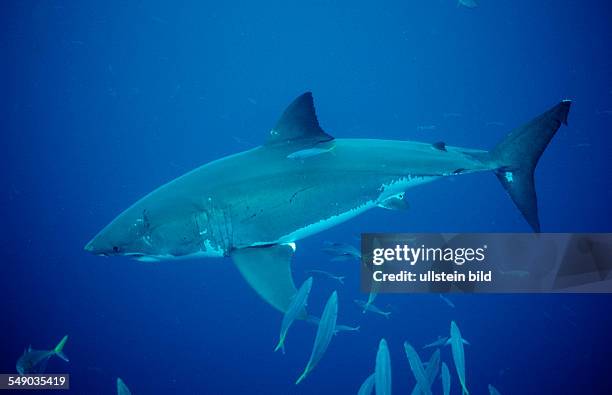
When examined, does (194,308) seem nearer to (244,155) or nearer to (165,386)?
(165,386)

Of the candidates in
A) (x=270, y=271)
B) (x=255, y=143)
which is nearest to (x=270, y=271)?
(x=270, y=271)

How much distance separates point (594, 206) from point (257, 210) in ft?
60.1

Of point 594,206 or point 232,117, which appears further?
point 232,117

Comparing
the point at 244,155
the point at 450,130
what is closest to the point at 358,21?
Answer: the point at 450,130

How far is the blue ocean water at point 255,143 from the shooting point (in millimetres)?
11828

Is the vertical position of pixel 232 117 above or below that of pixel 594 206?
above

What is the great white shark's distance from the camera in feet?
10.5

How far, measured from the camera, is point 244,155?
11.8ft

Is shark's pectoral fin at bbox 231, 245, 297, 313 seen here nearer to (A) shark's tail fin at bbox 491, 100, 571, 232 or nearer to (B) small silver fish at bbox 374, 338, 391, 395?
(B) small silver fish at bbox 374, 338, 391, 395

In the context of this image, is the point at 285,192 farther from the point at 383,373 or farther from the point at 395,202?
the point at 383,373

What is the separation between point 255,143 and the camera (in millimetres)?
18234

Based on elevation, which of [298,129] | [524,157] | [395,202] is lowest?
[395,202]

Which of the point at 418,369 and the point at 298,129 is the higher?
the point at 298,129

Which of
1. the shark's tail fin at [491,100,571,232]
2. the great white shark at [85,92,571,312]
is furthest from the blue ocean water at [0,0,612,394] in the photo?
the great white shark at [85,92,571,312]
